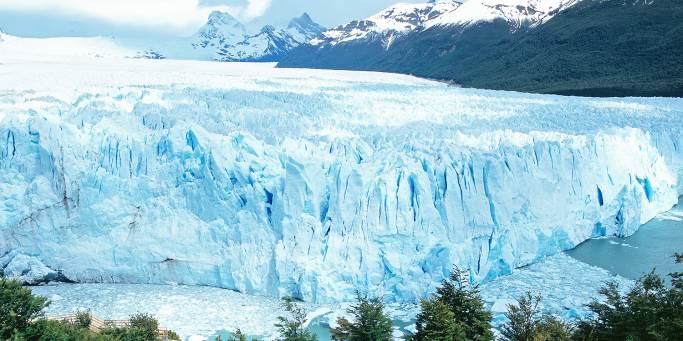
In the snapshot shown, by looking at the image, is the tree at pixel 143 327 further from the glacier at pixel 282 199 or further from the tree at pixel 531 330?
the tree at pixel 531 330

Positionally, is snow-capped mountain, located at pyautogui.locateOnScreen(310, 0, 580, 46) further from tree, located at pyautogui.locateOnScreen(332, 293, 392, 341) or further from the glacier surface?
tree, located at pyautogui.locateOnScreen(332, 293, 392, 341)

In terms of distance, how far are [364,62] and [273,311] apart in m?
79.7

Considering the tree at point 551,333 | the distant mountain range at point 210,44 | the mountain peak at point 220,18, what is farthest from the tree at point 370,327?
the mountain peak at point 220,18

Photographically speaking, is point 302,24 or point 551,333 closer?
point 551,333

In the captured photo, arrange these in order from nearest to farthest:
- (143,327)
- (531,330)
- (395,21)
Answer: (531,330), (143,327), (395,21)

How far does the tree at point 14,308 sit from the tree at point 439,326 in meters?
5.36

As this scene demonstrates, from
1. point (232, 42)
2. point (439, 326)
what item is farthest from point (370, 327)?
point (232, 42)

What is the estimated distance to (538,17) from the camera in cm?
7188

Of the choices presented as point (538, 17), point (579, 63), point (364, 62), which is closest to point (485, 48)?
point (538, 17)

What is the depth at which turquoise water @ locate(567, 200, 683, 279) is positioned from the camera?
1178cm

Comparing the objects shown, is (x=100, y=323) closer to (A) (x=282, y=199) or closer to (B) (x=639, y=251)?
(A) (x=282, y=199)

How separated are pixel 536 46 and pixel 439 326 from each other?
51307 millimetres

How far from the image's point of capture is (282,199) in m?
11.6

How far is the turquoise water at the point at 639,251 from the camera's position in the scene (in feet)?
38.7
